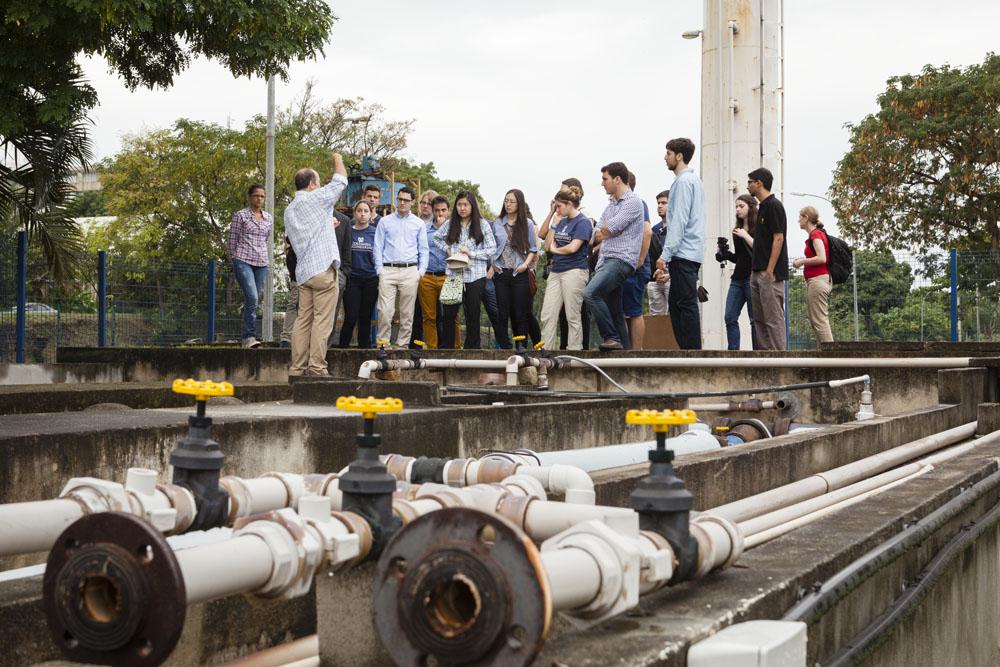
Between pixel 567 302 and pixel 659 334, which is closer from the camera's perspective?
pixel 567 302

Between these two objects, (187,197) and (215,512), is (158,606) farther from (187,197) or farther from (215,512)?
(187,197)

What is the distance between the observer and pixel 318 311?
10297 mm

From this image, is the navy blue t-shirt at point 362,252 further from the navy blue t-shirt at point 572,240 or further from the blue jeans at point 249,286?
the navy blue t-shirt at point 572,240

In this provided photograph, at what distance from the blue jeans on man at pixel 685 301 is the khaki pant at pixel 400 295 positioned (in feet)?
10.0

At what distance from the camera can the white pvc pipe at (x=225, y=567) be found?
226 centimetres

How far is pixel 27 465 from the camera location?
193 inches

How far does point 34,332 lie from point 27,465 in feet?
38.9

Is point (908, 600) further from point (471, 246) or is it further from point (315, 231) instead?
point (471, 246)

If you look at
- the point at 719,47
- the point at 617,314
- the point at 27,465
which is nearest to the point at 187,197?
the point at 719,47

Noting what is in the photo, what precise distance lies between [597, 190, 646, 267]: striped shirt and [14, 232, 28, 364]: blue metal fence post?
788 centimetres

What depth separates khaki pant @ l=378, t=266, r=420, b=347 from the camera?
14.1 meters

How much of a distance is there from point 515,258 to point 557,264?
77 cm

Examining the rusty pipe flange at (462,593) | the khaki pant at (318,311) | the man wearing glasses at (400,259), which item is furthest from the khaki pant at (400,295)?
the rusty pipe flange at (462,593)

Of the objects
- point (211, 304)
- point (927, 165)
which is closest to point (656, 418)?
point (211, 304)
